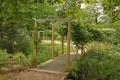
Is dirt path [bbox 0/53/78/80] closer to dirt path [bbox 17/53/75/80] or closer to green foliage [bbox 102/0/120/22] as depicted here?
dirt path [bbox 17/53/75/80]

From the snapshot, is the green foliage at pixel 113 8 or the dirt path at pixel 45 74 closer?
the green foliage at pixel 113 8

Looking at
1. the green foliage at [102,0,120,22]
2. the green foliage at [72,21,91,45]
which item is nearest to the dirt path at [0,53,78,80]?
the green foliage at [72,21,91,45]

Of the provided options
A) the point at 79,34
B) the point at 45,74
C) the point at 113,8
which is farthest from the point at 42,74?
A: the point at 113,8

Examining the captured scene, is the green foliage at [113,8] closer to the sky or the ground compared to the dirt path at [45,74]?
closer to the sky

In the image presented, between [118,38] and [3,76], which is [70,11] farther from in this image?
[118,38]

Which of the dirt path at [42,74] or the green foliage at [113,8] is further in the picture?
the dirt path at [42,74]

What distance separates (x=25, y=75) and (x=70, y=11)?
3248 millimetres

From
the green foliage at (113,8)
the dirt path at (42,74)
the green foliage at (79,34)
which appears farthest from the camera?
the green foliage at (79,34)

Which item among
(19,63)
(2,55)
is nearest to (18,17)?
(19,63)

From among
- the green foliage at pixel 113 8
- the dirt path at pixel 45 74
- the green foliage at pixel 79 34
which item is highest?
the green foliage at pixel 113 8

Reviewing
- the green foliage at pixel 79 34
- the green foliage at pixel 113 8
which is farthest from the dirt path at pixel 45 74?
the green foliage at pixel 113 8

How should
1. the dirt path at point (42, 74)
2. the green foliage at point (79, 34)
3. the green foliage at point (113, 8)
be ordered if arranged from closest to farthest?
the green foliage at point (113, 8)
the dirt path at point (42, 74)
the green foliage at point (79, 34)

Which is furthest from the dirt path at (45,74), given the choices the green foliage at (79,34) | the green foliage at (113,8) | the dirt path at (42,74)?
the green foliage at (113,8)

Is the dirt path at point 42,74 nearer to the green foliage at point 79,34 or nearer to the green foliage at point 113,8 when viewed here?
the green foliage at point 79,34
